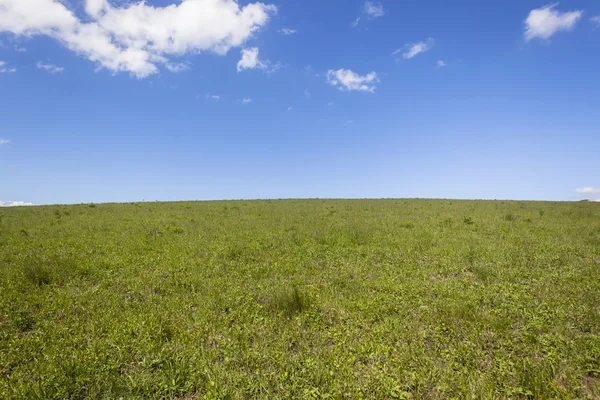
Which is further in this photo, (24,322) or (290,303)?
(290,303)

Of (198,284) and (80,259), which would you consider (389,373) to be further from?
(80,259)

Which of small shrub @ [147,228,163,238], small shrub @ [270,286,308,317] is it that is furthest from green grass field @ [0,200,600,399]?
small shrub @ [147,228,163,238]

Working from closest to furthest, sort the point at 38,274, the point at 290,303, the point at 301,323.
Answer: the point at 301,323, the point at 290,303, the point at 38,274

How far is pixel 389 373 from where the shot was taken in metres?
4.21

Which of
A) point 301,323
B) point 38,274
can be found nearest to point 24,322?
point 38,274

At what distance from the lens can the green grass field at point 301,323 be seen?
4.03 meters

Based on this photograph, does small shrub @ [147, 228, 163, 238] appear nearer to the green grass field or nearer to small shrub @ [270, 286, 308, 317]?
the green grass field

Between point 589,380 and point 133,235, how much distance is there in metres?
15.3

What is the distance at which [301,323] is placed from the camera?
18.5 feet

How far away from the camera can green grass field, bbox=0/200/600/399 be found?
4.03 meters

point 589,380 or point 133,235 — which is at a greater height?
point 133,235

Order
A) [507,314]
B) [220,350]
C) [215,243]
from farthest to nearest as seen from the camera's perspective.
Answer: [215,243], [507,314], [220,350]

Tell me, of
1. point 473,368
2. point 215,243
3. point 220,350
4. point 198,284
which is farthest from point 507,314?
point 215,243

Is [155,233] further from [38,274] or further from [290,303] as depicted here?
[290,303]
